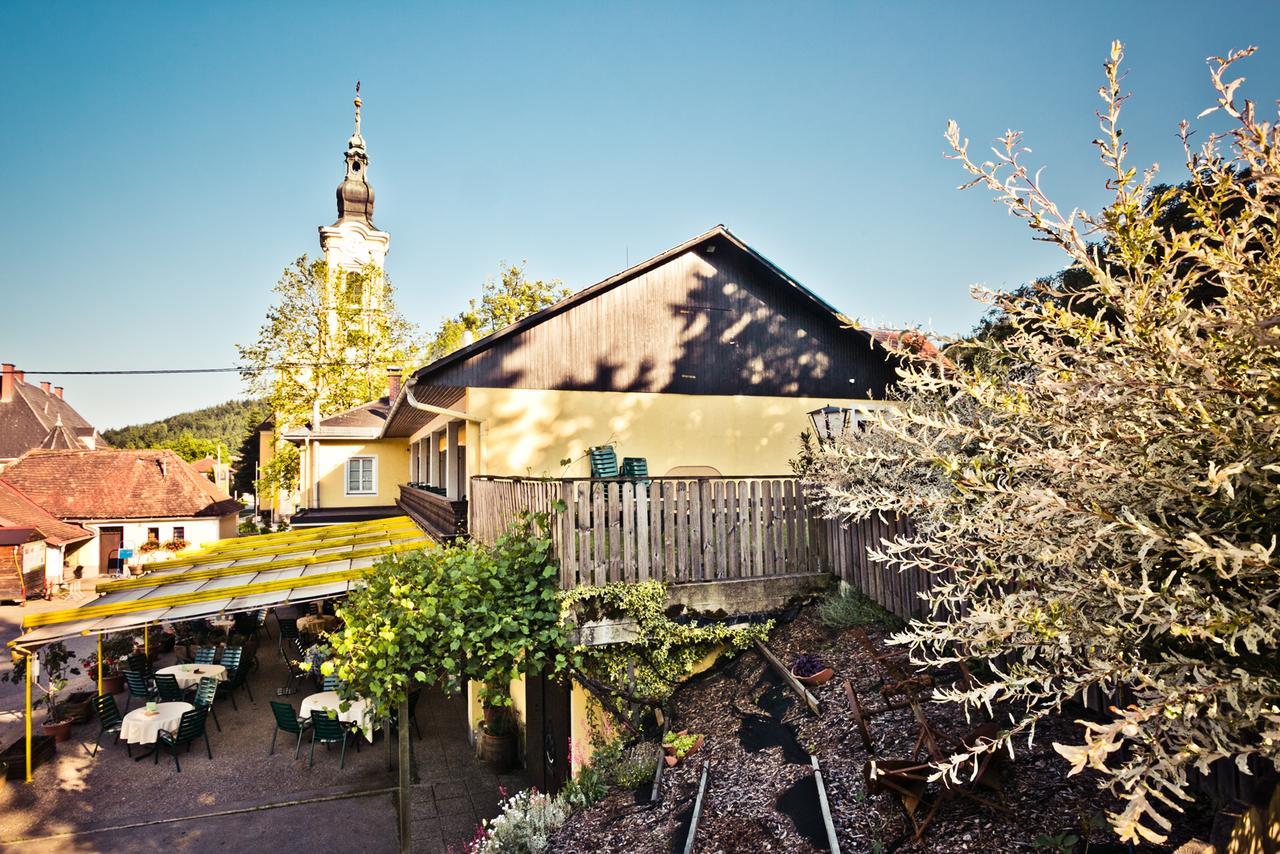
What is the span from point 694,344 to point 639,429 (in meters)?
2.00

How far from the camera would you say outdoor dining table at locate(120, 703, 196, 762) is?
470 inches

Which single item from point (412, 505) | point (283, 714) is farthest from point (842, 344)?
point (283, 714)

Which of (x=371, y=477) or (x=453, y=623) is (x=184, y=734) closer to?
(x=453, y=623)

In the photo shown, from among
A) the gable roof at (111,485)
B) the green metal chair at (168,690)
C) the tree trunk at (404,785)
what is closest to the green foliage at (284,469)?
the gable roof at (111,485)

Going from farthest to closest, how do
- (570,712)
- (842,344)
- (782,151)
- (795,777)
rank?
1. (842,344)
2. (782,151)
3. (570,712)
4. (795,777)

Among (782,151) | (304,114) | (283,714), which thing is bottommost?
(283,714)

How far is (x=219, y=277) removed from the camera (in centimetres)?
2114

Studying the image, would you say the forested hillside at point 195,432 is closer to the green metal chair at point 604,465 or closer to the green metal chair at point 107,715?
the green metal chair at point 107,715

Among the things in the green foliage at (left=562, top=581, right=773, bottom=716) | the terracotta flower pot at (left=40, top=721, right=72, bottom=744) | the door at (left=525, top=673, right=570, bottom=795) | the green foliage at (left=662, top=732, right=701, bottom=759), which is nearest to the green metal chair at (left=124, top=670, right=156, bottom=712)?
the terracotta flower pot at (left=40, top=721, right=72, bottom=744)

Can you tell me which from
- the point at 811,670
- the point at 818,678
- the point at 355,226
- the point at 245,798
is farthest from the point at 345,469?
the point at 818,678

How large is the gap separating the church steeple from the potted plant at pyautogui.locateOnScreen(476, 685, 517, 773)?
114 feet

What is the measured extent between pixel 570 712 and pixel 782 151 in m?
9.11

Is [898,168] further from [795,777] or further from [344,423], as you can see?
[344,423]

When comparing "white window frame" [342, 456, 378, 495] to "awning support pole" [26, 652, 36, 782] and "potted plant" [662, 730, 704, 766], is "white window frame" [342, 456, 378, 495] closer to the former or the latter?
"awning support pole" [26, 652, 36, 782]
